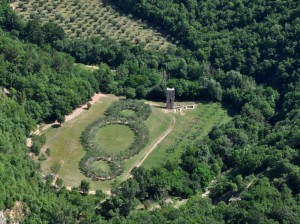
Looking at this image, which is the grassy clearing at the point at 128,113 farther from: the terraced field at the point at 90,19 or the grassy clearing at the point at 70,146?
the terraced field at the point at 90,19

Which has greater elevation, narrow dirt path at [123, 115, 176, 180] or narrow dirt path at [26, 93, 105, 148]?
narrow dirt path at [26, 93, 105, 148]

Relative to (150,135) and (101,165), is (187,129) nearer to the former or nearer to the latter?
(150,135)

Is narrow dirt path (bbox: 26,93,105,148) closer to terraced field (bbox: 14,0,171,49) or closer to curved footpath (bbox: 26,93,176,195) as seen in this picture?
curved footpath (bbox: 26,93,176,195)

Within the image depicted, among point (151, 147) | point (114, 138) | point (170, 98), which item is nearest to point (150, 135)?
point (151, 147)

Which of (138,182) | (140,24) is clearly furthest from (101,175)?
(140,24)

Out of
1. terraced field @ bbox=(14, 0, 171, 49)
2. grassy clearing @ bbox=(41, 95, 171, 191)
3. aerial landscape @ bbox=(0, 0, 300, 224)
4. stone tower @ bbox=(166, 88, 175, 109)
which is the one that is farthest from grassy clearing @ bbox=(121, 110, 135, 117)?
terraced field @ bbox=(14, 0, 171, 49)

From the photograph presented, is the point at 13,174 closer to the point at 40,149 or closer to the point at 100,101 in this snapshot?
the point at 40,149

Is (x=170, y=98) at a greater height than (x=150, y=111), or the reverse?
(x=170, y=98)
